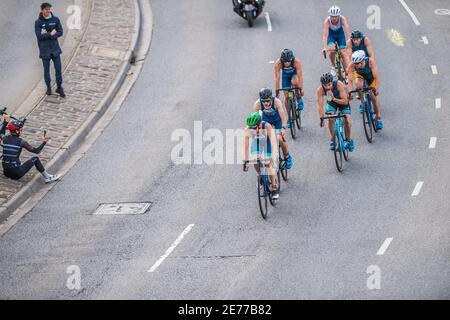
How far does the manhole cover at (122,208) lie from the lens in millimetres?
21594

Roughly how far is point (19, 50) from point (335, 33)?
9141 millimetres

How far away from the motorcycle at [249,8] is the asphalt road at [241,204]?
A: 4.65 feet

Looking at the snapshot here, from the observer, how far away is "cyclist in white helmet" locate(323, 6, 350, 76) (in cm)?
2678

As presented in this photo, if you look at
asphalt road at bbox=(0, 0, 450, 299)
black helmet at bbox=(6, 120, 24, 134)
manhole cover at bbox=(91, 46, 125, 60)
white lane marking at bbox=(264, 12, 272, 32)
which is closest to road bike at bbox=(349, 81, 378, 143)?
asphalt road at bbox=(0, 0, 450, 299)

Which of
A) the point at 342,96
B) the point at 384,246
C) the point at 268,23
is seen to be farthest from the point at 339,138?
the point at 268,23

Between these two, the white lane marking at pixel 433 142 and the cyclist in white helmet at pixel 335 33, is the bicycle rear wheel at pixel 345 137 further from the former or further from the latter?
the cyclist in white helmet at pixel 335 33

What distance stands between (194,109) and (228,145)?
8.20 feet

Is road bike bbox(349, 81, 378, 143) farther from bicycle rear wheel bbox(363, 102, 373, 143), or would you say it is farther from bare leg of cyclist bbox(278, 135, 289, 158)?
bare leg of cyclist bbox(278, 135, 289, 158)

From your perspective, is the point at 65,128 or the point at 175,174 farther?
the point at 65,128

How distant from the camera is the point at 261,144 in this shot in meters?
20.6

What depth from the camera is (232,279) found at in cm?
1800

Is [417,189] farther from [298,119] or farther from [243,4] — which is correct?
[243,4]
